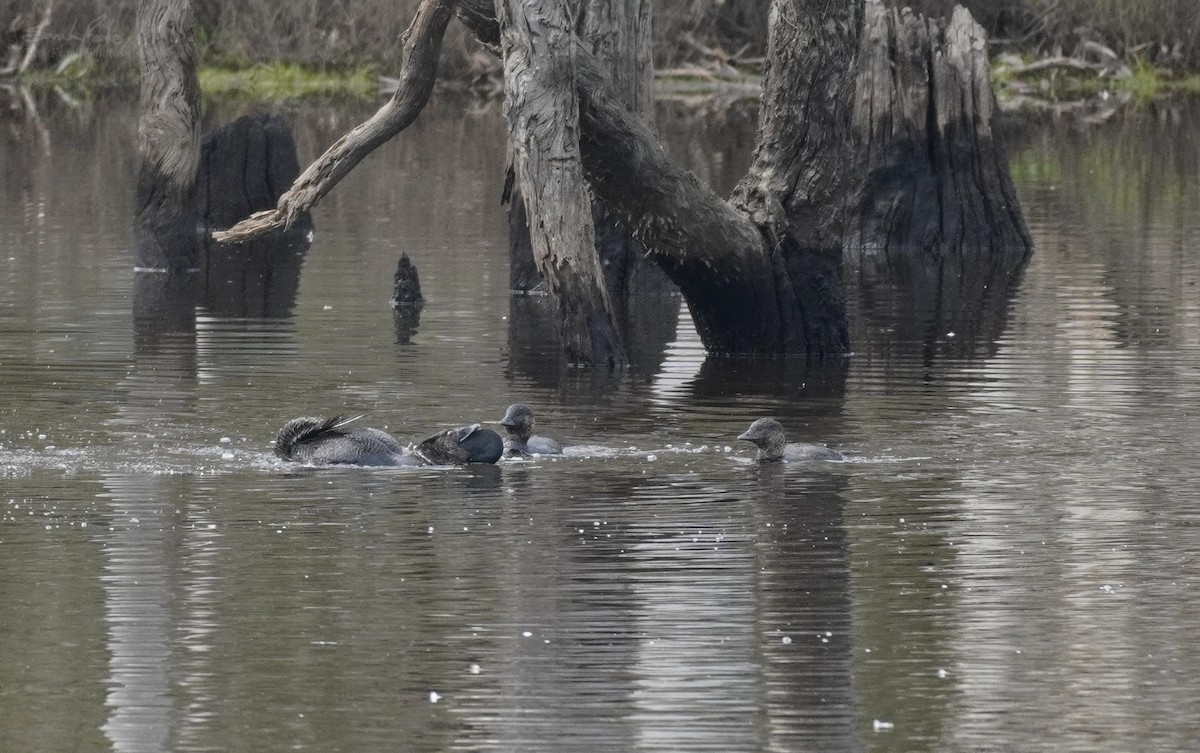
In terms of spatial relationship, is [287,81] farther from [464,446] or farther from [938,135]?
[464,446]

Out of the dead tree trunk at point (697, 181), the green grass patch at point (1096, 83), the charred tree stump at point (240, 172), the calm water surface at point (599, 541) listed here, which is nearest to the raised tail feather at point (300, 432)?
the calm water surface at point (599, 541)

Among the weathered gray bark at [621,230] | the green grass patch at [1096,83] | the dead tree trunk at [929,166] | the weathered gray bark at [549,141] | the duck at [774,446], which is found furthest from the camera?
the green grass patch at [1096,83]

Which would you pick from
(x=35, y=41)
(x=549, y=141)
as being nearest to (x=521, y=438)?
(x=549, y=141)

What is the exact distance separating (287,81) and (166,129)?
133 feet

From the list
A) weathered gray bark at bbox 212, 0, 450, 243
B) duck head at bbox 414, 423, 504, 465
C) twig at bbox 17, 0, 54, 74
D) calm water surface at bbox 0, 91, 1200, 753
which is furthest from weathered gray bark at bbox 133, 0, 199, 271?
twig at bbox 17, 0, 54, 74

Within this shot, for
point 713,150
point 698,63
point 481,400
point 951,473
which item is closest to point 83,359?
point 481,400

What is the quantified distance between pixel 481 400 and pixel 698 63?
46569mm

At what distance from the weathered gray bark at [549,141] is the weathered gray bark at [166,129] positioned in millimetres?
6490

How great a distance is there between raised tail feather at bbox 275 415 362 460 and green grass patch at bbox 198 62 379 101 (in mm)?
46935

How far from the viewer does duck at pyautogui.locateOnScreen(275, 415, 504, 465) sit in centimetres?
1295

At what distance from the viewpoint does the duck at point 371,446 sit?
12.9 metres

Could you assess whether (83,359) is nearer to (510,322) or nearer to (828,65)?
(510,322)

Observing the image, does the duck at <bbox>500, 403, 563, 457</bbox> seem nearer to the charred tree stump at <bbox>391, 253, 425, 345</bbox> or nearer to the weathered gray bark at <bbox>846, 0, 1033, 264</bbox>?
the charred tree stump at <bbox>391, 253, 425, 345</bbox>

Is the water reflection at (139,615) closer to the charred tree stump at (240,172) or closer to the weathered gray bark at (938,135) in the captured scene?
the weathered gray bark at (938,135)
